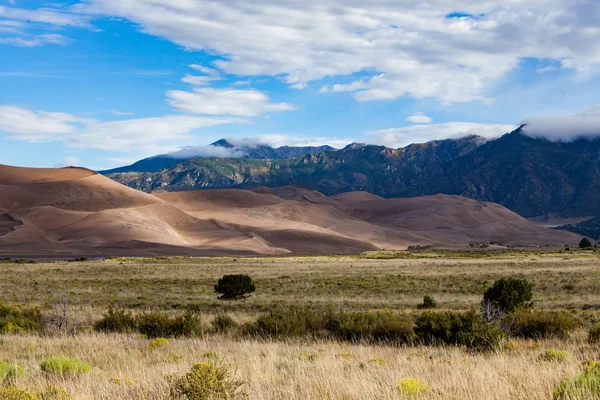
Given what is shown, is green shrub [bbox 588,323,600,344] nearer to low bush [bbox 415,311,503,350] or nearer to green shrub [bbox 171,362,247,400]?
low bush [bbox 415,311,503,350]

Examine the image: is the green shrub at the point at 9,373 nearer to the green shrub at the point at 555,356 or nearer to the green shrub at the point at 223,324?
the green shrub at the point at 223,324

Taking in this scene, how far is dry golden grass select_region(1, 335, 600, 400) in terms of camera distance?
7.23m

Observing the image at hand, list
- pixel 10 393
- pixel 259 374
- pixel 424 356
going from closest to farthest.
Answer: pixel 10 393 → pixel 259 374 → pixel 424 356

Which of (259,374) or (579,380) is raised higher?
(579,380)

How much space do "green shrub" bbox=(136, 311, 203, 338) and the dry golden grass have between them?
1.42 meters

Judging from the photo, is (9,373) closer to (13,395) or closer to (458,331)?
(13,395)

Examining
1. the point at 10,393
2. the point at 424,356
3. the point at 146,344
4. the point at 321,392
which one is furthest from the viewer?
Answer: the point at 146,344

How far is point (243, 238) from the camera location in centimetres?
17000

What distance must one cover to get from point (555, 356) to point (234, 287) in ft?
83.6

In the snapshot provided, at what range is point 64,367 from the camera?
971 cm

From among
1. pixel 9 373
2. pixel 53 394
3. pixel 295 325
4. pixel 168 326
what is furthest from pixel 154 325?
pixel 53 394

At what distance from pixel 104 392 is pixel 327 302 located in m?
23.0

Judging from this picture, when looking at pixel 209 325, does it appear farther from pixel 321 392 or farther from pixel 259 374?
pixel 321 392


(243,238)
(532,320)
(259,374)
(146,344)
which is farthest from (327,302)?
(243,238)
